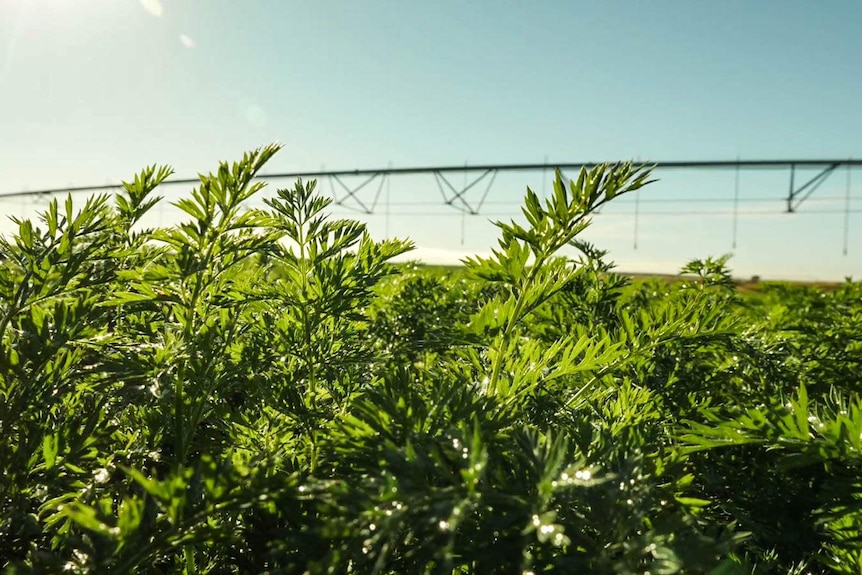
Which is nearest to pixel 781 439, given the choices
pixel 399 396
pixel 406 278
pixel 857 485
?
pixel 857 485

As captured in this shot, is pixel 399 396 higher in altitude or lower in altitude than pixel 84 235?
lower

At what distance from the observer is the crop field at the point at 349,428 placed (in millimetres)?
775

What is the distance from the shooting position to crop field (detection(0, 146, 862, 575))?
0.78m

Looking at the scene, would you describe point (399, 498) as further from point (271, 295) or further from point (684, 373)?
point (684, 373)

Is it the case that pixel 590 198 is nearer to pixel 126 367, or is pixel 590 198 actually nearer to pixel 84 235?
pixel 126 367

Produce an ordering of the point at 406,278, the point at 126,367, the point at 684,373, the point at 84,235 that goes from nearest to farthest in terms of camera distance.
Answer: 1. the point at 126,367
2. the point at 84,235
3. the point at 684,373
4. the point at 406,278

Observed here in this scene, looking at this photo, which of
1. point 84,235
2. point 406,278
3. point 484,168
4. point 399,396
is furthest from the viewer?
point 484,168

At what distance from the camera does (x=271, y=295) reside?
5.06 ft

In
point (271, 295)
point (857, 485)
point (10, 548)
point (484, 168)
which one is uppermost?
point (484, 168)

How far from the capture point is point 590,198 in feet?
4.07

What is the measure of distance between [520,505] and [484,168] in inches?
831

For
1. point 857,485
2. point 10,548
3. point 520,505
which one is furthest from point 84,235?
point 857,485

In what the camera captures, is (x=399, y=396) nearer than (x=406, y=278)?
Yes

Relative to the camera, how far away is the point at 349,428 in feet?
3.04
